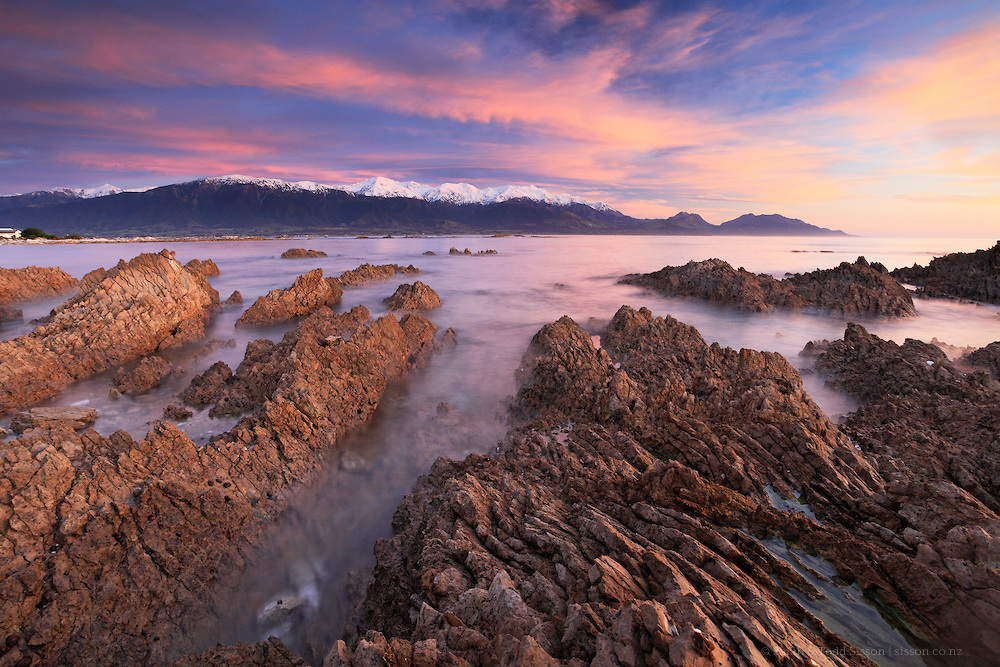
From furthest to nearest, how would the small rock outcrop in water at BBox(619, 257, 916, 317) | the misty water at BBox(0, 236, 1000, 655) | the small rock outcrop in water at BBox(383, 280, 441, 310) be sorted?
the small rock outcrop in water at BBox(619, 257, 916, 317), the small rock outcrop in water at BBox(383, 280, 441, 310), the misty water at BBox(0, 236, 1000, 655)

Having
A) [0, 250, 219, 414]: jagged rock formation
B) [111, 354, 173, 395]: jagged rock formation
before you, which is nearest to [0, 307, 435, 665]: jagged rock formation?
[111, 354, 173, 395]: jagged rock formation

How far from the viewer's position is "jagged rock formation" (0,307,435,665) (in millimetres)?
4547

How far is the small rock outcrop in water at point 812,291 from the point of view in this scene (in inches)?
969

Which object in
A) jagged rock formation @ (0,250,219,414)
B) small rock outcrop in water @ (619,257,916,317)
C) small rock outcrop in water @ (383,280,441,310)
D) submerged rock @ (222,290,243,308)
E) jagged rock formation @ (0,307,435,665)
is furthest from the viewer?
submerged rock @ (222,290,243,308)

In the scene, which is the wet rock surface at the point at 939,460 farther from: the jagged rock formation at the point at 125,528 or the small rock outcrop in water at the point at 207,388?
the small rock outcrop in water at the point at 207,388

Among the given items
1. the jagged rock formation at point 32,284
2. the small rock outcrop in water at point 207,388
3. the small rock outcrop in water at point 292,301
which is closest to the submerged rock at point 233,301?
the small rock outcrop in water at point 292,301

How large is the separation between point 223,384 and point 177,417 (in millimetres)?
1409

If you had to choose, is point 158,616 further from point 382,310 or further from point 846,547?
point 382,310

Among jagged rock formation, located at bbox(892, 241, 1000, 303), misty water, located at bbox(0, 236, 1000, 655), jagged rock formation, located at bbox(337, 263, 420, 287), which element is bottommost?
misty water, located at bbox(0, 236, 1000, 655)

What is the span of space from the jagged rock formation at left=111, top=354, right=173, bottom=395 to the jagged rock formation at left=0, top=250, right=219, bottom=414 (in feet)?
4.41

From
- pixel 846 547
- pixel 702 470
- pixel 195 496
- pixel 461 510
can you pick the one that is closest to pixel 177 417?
pixel 195 496

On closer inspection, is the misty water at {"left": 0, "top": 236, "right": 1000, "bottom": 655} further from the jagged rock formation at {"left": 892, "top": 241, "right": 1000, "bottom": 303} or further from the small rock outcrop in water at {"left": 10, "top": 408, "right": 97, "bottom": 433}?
the jagged rock formation at {"left": 892, "top": 241, "right": 1000, "bottom": 303}

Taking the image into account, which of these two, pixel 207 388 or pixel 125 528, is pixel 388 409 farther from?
pixel 125 528

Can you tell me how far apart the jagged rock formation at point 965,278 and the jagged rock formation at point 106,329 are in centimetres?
4643
